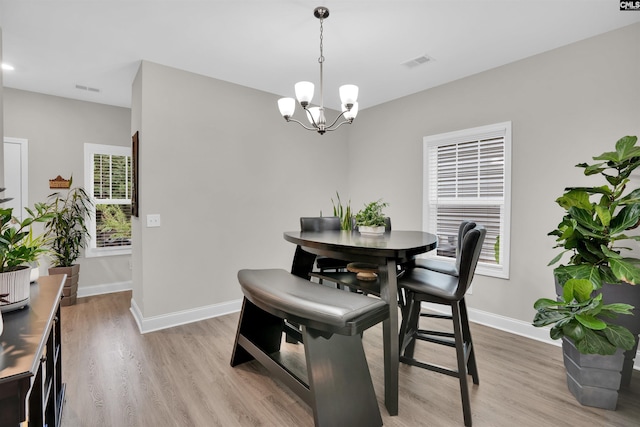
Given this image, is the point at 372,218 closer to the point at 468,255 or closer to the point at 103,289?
the point at 468,255

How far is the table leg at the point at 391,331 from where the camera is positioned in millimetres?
1794

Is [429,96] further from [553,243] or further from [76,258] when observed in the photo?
[76,258]

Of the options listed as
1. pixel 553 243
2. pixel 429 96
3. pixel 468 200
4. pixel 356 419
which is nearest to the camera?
pixel 356 419

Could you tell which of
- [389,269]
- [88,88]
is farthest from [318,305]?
[88,88]

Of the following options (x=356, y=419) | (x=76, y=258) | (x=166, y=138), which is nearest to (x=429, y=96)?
(x=166, y=138)

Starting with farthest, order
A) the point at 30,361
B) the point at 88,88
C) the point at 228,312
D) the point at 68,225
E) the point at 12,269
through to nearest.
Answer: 1. the point at 68,225
2. the point at 88,88
3. the point at 228,312
4. the point at 12,269
5. the point at 30,361

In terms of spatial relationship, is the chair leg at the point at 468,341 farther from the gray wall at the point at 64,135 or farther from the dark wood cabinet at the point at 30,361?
the gray wall at the point at 64,135

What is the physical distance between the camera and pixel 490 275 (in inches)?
130

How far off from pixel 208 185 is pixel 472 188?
2.90 metres

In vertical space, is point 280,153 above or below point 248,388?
above

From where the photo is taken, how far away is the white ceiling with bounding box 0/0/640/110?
90.1 inches

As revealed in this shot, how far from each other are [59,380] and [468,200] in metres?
3.75

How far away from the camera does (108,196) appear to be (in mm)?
4387

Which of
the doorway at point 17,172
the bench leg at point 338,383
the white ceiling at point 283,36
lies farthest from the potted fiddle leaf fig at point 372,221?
the doorway at point 17,172
